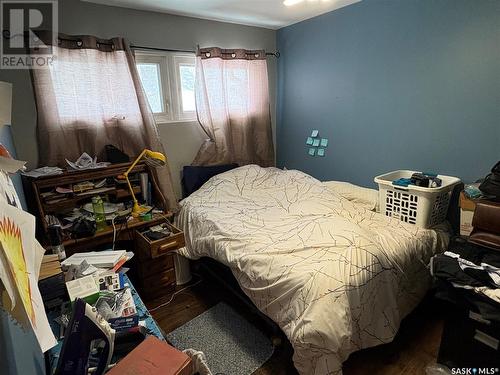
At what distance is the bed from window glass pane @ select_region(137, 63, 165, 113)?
3.55ft

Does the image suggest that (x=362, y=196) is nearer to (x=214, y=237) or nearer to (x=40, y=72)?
(x=214, y=237)

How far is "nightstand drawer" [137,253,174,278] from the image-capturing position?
7.41 ft

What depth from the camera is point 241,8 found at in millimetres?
2598

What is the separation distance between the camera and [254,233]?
1.97 m

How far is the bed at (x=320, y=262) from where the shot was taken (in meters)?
1.41

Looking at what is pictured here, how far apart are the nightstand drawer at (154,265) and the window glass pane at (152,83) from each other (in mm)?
1441

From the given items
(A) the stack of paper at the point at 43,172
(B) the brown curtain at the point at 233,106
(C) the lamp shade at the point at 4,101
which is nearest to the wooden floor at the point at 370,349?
(A) the stack of paper at the point at 43,172

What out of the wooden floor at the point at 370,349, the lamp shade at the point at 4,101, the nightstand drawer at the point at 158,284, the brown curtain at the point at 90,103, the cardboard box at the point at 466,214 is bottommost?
the wooden floor at the point at 370,349

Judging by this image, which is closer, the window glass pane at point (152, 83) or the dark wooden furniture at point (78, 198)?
the dark wooden furniture at point (78, 198)

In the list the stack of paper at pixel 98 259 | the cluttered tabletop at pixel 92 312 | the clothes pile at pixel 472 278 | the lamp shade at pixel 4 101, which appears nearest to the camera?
the lamp shade at pixel 4 101

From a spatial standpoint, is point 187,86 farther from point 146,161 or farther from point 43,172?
point 43,172

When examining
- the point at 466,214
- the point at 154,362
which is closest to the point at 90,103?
the point at 154,362

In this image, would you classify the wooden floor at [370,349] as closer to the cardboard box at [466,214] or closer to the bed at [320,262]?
the bed at [320,262]

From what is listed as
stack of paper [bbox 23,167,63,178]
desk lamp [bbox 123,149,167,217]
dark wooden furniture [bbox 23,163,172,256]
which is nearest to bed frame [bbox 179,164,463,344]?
dark wooden furniture [bbox 23,163,172,256]
